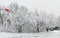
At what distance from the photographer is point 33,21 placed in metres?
6.30

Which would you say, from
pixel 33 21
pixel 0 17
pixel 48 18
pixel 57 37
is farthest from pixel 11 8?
pixel 57 37

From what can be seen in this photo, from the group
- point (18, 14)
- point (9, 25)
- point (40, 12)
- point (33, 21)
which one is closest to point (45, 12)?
point (40, 12)

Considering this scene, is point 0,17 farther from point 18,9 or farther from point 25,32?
point 25,32

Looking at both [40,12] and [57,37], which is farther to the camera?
[40,12]

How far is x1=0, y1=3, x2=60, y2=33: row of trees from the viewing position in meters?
6.25

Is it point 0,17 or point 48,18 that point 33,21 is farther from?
point 0,17

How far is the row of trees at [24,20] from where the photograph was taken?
246 inches

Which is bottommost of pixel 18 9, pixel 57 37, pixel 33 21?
pixel 57 37

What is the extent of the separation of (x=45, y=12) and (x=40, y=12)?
23cm

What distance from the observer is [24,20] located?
634 cm

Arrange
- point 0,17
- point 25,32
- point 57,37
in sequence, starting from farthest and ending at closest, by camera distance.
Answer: point 0,17 < point 25,32 < point 57,37

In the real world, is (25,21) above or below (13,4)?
below

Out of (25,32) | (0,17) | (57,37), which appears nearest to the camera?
(57,37)

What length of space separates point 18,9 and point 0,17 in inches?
32.3
